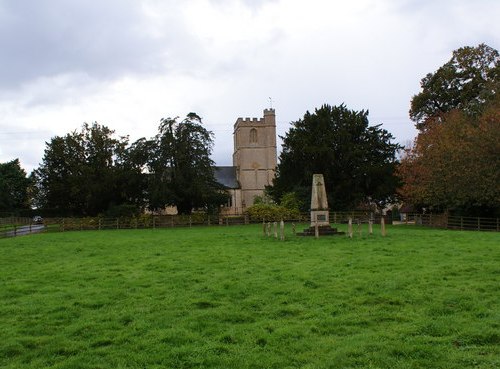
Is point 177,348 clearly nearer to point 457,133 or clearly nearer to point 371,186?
point 457,133

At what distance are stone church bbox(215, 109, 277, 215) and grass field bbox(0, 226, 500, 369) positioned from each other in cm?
6813

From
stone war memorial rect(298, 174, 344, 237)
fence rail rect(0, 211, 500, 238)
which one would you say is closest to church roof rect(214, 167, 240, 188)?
fence rail rect(0, 211, 500, 238)

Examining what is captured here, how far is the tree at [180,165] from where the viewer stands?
1754 inches

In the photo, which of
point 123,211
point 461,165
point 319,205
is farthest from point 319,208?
point 123,211

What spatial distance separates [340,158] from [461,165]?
57.8 ft

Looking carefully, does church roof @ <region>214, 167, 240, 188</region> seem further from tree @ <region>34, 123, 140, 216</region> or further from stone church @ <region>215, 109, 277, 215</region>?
tree @ <region>34, 123, 140, 216</region>

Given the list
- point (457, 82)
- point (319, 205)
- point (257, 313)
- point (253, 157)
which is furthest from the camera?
point (253, 157)

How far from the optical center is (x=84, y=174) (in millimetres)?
49094

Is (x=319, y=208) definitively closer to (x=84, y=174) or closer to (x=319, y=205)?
(x=319, y=205)

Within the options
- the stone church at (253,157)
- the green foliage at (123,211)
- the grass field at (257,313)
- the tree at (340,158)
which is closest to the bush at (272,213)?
the tree at (340,158)

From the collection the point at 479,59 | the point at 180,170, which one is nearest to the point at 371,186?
the point at 479,59

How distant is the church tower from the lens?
81938 millimetres

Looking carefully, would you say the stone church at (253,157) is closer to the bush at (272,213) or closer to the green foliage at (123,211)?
the bush at (272,213)

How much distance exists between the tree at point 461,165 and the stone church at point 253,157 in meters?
47.1
